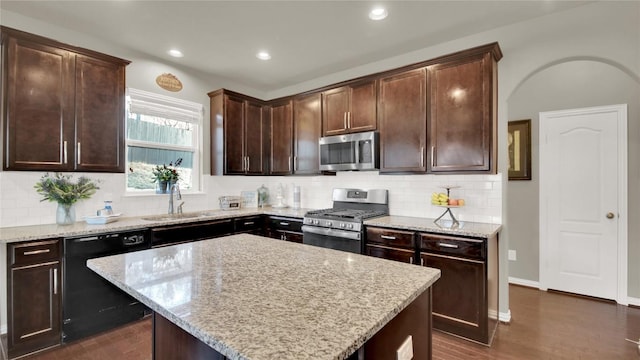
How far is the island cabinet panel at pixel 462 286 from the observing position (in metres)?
2.42

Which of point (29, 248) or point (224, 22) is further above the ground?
point (224, 22)

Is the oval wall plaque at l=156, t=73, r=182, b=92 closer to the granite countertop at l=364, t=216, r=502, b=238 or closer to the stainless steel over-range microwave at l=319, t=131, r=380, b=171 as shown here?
the stainless steel over-range microwave at l=319, t=131, r=380, b=171

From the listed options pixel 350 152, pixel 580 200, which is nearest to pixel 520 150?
pixel 580 200

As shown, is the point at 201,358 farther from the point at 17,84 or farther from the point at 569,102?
the point at 569,102

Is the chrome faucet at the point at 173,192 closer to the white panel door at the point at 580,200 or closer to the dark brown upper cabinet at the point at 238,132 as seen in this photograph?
the dark brown upper cabinet at the point at 238,132

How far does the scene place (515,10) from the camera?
8.45ft

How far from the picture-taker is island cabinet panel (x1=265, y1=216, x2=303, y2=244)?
3.65 metres

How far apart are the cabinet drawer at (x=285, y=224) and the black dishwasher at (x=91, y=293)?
154 centimetres

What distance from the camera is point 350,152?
353cm

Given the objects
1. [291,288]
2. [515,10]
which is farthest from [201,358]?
[515,10]

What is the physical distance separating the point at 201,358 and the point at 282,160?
3.37m

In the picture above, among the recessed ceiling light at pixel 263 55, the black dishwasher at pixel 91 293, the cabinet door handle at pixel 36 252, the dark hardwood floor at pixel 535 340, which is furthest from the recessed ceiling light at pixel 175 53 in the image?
the dark hardwood floor at pixel 535 340

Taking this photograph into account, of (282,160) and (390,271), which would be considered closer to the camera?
(390,271)

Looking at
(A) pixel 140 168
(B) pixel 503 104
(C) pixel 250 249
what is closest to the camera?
(C) pixel 250 249
